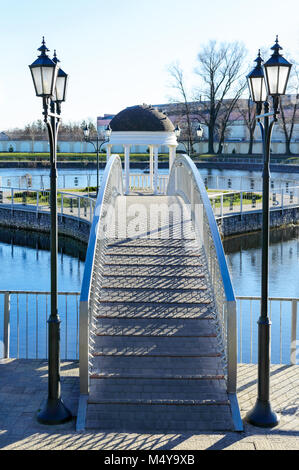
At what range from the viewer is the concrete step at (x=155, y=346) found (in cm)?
854

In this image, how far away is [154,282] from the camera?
1040 centimetres

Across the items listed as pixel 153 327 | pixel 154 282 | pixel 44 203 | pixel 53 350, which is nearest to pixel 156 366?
pixel 153 327

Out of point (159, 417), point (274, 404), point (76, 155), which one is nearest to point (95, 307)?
point (159, 417)

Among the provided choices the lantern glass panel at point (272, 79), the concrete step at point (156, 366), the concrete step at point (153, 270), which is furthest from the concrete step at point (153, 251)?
the lantern glass panel at point (272, 79)

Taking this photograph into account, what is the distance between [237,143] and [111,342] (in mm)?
74325

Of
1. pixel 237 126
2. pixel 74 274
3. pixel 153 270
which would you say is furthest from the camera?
pixel 237 126

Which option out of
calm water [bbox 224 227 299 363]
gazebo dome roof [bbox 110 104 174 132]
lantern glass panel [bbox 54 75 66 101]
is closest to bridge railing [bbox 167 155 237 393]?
calm water [bbox 224 227 299 363]

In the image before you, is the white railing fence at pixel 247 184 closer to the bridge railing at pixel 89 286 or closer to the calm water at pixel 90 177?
the calm water at pixel 90 177

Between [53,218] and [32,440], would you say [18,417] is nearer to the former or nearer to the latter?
[32,440]

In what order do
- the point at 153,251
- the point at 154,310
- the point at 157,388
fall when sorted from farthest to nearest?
the point at 153,251 < the point at 154,310 < the point at 157,388

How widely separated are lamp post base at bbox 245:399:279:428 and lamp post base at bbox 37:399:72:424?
6.78 ft

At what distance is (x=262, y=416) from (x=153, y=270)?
400 cm

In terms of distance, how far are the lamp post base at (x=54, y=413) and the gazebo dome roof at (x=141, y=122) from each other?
15.6 meters

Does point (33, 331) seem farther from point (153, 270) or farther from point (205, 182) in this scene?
point (205, 182)
